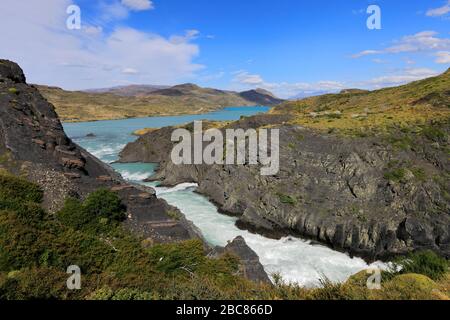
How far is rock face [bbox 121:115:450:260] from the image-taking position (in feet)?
115

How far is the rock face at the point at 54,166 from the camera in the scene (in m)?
21.7

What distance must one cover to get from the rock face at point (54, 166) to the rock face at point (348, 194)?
1918cm

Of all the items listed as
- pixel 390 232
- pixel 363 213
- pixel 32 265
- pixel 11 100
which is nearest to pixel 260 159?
pixel 363 213

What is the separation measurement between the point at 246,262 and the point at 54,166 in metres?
16.8

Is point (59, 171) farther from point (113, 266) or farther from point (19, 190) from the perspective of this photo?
point (113, 266)

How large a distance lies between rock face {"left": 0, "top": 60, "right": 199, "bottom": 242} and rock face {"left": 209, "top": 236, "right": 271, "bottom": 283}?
3.27m

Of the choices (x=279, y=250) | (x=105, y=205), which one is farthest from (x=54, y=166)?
(x=279, y=250)

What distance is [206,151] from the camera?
64938mm

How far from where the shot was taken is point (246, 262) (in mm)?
21031

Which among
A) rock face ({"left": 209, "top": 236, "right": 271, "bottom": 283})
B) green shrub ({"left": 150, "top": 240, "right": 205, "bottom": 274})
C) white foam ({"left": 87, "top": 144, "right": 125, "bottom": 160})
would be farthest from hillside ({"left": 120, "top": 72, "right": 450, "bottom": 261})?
white foam ({"left": 87, "top": 144, "right": 125, "bottom": 160})

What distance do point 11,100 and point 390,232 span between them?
41.8 m

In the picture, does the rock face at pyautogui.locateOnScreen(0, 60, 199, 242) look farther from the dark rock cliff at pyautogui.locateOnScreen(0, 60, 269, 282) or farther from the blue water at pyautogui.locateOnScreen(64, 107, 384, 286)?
the blue water at pyautogui.locateOnScreen(64, 107, 384, 286)

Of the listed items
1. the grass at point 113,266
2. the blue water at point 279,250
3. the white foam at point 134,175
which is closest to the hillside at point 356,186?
the blue water at point 279,250
